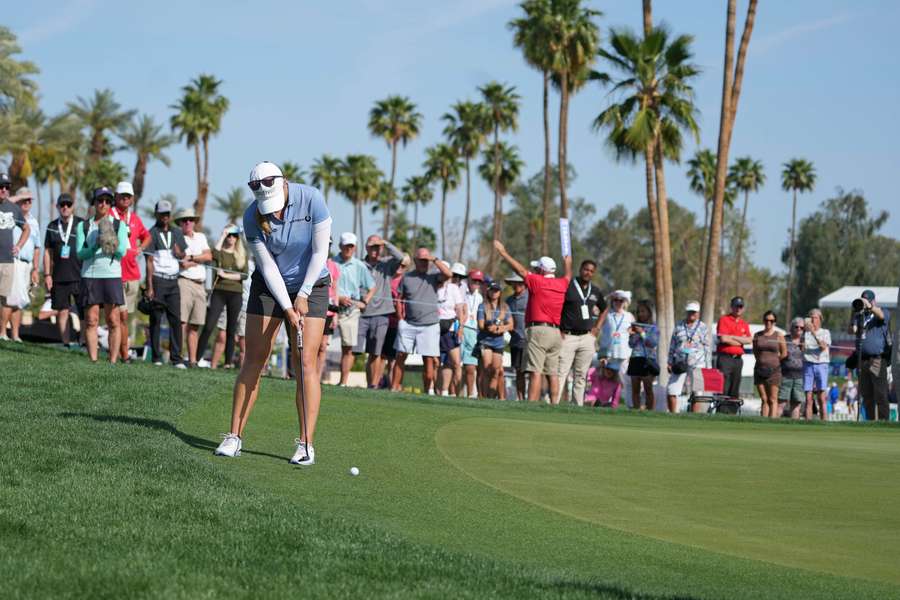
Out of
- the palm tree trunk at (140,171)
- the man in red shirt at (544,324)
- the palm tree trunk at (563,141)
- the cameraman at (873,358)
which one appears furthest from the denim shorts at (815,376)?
the palm tree trunk at (140,171)

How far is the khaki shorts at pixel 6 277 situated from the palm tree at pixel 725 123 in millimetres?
17451

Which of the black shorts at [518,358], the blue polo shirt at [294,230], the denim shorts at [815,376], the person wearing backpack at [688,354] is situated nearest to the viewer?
the blue polo shirt at [294,230]

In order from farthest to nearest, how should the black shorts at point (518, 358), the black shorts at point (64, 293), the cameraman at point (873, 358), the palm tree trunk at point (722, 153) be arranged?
1. the palm tree trunk at point (722, 153)
2. the black shorts at point (518, 358)
3. the cameraman at point (873, 358)
4. the black shorts at point (64, 293)

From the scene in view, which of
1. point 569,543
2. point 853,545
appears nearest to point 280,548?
point 569,543

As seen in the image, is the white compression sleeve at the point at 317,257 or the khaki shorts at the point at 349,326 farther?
the khaki shorts at the point at 349,326

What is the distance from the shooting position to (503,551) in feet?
19.6

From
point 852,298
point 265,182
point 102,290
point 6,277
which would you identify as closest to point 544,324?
point 102,290

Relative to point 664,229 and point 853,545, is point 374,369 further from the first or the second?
point 664,229

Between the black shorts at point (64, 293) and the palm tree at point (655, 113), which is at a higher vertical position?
the palm tree at point (655, 113)

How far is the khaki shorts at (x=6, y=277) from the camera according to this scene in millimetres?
15867

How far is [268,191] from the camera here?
26.5 feet

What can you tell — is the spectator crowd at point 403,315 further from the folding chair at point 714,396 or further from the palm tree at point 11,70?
the palm tree at point 11,70

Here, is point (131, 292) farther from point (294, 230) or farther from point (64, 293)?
point (294, 230)

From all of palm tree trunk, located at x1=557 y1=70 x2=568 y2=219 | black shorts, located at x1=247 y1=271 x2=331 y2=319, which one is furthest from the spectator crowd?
palm tree trunk, located at x1=557 y1=70 x2=568 y2=219
